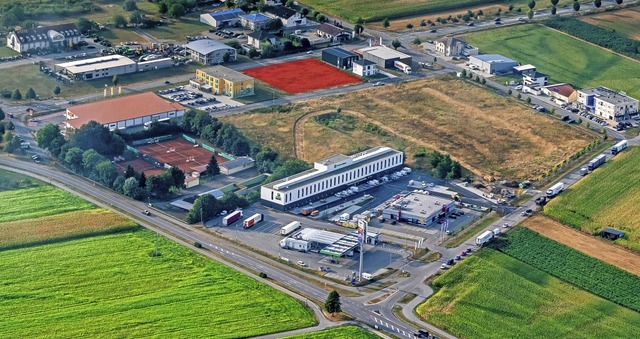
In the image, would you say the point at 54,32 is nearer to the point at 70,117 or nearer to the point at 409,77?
the point at 70,117

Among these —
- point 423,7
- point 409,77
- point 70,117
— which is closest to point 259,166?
point 70,117

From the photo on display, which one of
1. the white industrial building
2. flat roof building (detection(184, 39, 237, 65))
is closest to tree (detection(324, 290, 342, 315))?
the white industrial building

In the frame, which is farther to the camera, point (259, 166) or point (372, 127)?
point (372, 127)

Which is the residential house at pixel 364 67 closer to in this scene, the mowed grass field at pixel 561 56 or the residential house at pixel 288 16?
the mowed grass field at pixel 561 56

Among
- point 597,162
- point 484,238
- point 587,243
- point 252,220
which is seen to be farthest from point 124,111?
point 587,243

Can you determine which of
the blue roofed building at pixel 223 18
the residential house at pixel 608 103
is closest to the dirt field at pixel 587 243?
the residential house at pixel 608 103

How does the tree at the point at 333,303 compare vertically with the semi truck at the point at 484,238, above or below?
above

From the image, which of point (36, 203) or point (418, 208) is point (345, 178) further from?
point (36, 203)
